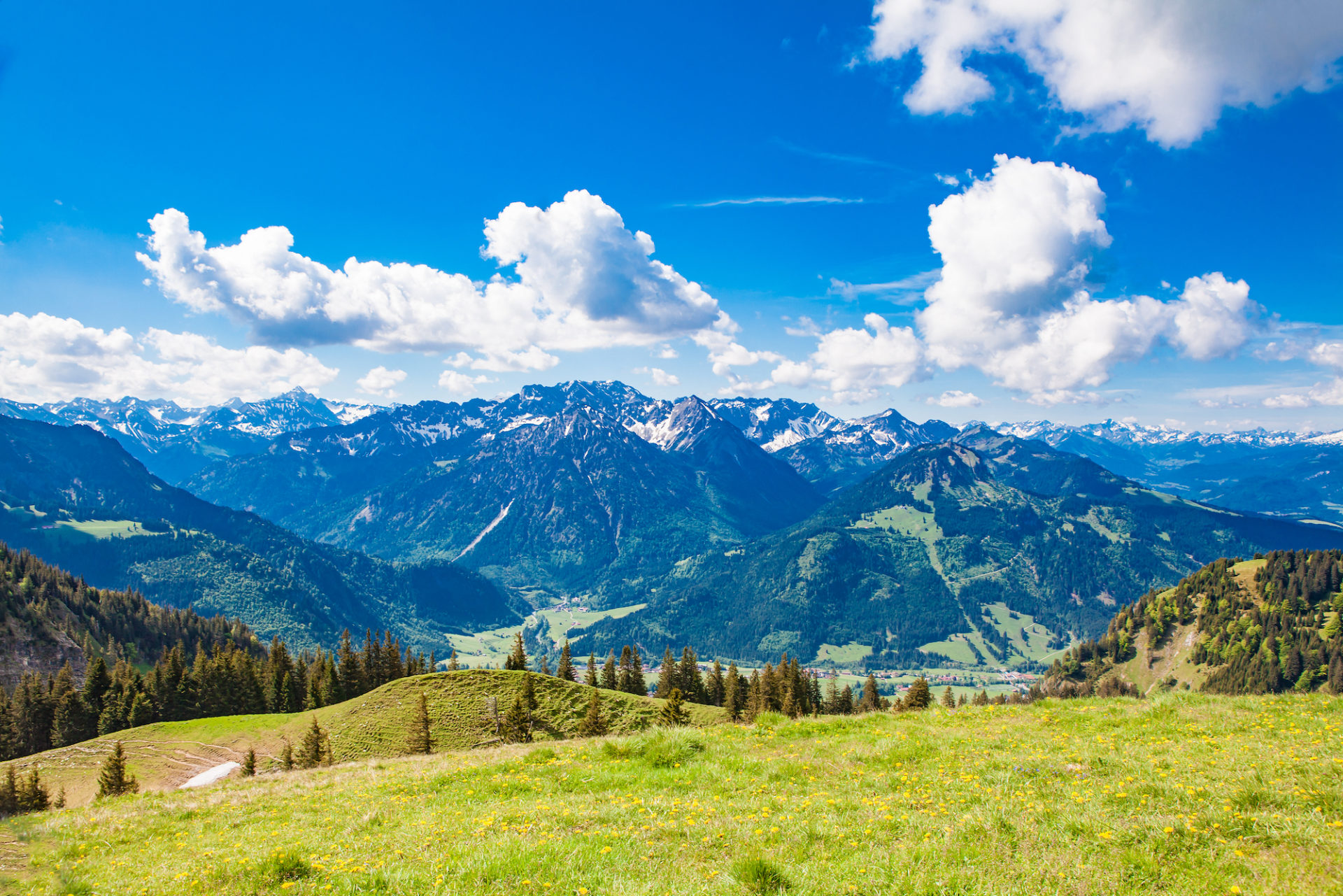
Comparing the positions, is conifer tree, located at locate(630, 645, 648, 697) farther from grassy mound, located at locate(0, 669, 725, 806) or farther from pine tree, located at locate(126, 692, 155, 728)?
pine tree, located at locate(126, 692, 155, 728)

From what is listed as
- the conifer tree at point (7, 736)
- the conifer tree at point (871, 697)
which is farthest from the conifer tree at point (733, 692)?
the conifer tree at point (7, 736)

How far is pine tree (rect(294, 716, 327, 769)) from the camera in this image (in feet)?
185

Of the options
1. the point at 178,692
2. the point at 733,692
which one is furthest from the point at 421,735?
the point at 178,692

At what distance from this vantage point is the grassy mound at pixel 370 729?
57750 mm

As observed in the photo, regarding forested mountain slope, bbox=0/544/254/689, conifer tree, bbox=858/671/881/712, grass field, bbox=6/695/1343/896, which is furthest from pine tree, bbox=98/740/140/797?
forested mountain slope, bbox=0/544/254/689

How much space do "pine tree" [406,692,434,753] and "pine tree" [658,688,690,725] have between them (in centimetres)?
2170

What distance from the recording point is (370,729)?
206 feet

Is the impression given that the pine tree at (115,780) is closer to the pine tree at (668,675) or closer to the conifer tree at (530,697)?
the conifer tree at (530,697)

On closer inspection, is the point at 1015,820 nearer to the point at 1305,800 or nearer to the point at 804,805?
the point at 804,805

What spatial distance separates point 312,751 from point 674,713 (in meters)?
37.0

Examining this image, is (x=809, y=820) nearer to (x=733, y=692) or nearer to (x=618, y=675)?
(x=733, y=692)

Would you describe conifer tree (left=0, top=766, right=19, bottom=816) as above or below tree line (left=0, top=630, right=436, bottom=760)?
above

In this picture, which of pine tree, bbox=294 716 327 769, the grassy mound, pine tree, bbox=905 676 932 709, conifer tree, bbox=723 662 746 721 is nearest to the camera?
pine tree, bbox=294 716 327 769

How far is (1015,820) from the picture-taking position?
1170cm
